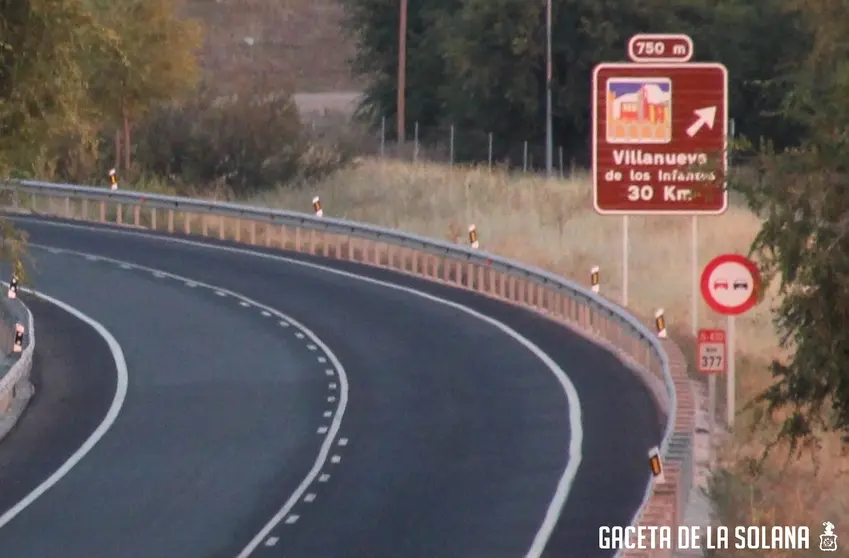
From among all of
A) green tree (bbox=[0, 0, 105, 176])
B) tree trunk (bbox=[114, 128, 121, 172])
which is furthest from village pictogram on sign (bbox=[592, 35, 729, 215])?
tree trunk (bbox=[114, 128, 121, 172])

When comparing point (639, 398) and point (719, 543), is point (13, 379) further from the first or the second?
point (719, 543)

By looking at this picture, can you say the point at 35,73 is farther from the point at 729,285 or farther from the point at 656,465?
the point at 729,285

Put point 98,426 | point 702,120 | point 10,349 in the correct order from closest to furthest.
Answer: point 98,426, point 10,349, point 702,120

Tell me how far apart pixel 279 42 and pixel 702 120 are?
9458 cm

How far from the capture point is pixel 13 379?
23.9m

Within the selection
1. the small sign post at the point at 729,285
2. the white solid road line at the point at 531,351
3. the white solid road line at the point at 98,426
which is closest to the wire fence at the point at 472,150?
the white solid road line at the point at 531,351

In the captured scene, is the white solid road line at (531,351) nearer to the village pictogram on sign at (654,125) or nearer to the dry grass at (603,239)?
the dry grass at (603,239)

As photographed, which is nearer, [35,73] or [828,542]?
[828,542]

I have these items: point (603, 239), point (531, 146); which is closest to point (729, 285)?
point (603, 239)

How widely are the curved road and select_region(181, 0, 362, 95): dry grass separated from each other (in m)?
74.3

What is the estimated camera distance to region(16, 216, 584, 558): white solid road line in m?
17.2

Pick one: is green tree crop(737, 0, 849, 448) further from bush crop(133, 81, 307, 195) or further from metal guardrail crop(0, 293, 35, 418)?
bush crop(133, 81, 307, 195)

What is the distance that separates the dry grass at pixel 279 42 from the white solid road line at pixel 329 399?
7010 cm

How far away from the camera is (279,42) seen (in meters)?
121
